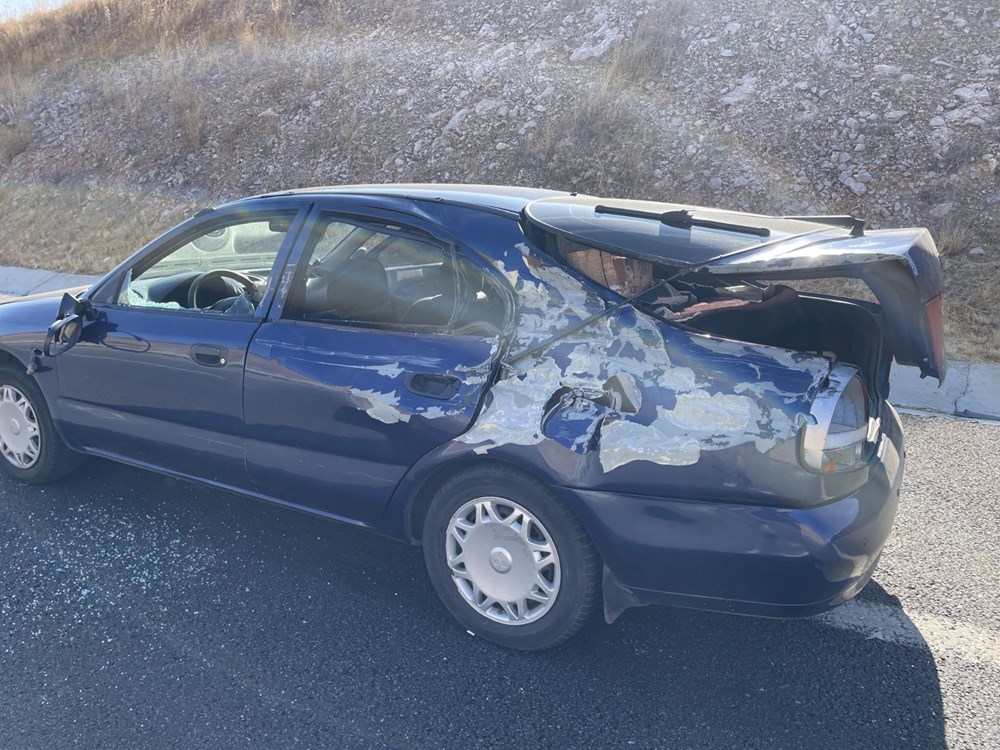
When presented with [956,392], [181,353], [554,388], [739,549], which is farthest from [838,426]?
[956,392]

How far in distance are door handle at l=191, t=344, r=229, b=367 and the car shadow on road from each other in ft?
2.96

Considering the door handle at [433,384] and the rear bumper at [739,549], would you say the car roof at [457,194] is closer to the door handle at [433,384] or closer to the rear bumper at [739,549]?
the door handle at [433,384]

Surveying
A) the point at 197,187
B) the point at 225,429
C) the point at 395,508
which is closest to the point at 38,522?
the point at 225,429

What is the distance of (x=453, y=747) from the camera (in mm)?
2803

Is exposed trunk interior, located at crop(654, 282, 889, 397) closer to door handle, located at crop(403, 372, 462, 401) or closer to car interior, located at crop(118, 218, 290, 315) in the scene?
door handle, located at crop(403, 372, 462, 401)

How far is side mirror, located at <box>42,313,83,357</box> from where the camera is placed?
4.16 m

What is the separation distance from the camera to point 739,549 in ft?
9.27

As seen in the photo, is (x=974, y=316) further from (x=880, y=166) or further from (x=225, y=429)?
(x=225, y=429)

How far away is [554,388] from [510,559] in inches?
25.8

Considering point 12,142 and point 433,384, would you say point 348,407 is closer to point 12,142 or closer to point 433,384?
point 433,384

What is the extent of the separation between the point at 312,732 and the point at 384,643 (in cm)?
52

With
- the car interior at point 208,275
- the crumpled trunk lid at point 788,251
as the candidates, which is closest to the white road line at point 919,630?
the crumpled trunk lid at point 788,251

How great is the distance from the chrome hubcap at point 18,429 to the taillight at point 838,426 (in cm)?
382

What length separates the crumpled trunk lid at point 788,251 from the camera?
279 cm
